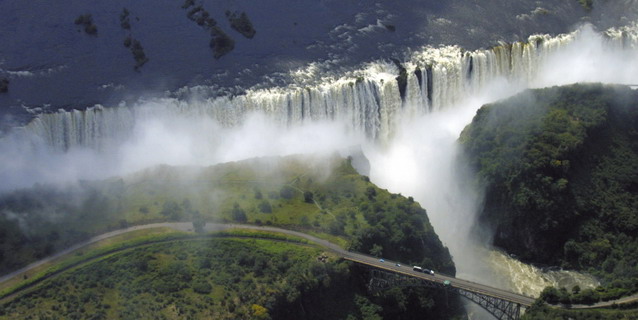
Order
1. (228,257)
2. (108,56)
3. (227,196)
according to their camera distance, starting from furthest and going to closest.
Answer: (108,56)
(227,196)
(228,257)

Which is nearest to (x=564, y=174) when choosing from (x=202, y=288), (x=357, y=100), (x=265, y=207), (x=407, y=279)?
(x=407, y=279)

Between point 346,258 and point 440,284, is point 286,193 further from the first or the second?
point 440,284

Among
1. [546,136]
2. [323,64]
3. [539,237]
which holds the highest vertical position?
[323,64]

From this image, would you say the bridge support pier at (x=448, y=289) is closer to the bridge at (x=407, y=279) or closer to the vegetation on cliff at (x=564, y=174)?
the bridge at (x=407, y=279)

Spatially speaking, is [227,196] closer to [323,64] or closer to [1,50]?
[323,64]

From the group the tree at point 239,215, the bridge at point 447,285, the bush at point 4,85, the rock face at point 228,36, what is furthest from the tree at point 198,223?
the bush at point 4,85

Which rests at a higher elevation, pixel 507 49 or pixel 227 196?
pixel 507 49

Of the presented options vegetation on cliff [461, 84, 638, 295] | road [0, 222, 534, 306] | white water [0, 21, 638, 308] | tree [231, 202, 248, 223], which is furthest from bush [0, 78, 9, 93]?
vegetation on cliff [461, 84, 638, 295]

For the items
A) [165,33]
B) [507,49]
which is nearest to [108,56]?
[165,33]
